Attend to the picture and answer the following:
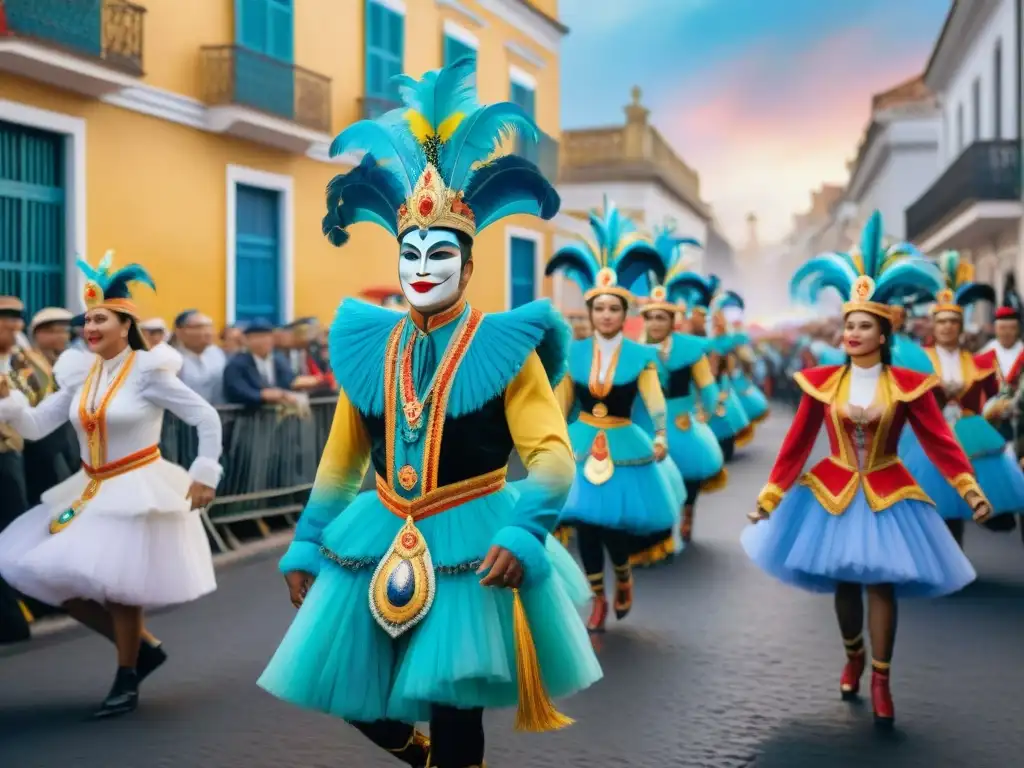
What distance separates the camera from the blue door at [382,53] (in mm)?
21156

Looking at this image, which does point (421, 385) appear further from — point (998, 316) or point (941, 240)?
point (941, 240)

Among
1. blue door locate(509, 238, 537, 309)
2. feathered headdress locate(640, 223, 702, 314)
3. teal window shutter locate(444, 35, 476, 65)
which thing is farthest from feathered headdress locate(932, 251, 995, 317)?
blue door locate(509, 238, 537, 309)

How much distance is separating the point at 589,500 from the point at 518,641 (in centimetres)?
399

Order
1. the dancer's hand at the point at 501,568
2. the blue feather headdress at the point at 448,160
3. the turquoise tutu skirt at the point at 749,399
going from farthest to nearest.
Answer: the turquoise tutu skirt at the point at 749,399 < the blue feather headdress at the point at 448,160 < the dancer's hand at the point at 501,568

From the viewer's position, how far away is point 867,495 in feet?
21.6

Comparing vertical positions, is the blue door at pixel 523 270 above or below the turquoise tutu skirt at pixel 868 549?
above

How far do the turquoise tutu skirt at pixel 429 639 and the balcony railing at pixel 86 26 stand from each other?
35.9ft

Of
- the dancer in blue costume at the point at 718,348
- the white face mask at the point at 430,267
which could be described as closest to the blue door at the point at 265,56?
the dancer in blue costume at the point at 718,348

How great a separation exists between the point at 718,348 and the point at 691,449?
559cm

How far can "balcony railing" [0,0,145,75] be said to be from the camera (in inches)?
546

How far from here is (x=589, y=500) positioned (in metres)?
8.15

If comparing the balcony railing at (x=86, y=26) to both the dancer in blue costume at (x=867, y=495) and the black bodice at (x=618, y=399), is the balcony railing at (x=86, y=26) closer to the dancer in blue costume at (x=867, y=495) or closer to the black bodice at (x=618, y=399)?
the black bodice at (x=618, y=399)

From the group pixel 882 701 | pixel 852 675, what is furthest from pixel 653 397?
pixel 882 701

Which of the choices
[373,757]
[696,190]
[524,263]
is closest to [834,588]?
[373,757]
